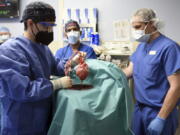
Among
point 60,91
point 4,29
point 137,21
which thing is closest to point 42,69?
point 60,91

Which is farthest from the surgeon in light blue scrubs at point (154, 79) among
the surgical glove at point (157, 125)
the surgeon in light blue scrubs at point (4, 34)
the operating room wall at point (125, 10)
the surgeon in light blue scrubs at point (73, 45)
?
the surgeon in light blue scrubs at point (4, 34)

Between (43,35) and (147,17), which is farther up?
(147,17)

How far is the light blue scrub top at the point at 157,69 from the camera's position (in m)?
1.55

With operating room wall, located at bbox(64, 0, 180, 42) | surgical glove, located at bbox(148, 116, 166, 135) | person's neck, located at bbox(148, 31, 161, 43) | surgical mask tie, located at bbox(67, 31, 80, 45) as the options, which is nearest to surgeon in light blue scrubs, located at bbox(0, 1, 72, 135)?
surgical glove, located at bbox(148, 116, 166, 135)

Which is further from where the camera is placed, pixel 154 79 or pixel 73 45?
pixel 73 45

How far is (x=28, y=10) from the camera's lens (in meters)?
1.17

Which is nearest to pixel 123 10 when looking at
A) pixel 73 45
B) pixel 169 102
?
pixel 73 45

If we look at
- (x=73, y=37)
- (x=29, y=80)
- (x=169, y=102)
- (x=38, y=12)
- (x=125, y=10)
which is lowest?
(x=169, y=102)

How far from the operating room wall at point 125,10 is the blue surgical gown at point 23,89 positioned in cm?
169

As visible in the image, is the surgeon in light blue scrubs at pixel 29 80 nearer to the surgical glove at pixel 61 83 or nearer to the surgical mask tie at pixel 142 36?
the surgical glove at pixel 61 83

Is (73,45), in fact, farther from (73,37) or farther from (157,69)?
(157,69)

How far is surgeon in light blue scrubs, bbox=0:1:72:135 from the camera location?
1.05 metres

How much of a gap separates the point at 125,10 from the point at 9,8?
1.60 m

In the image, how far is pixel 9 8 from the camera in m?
3.14
